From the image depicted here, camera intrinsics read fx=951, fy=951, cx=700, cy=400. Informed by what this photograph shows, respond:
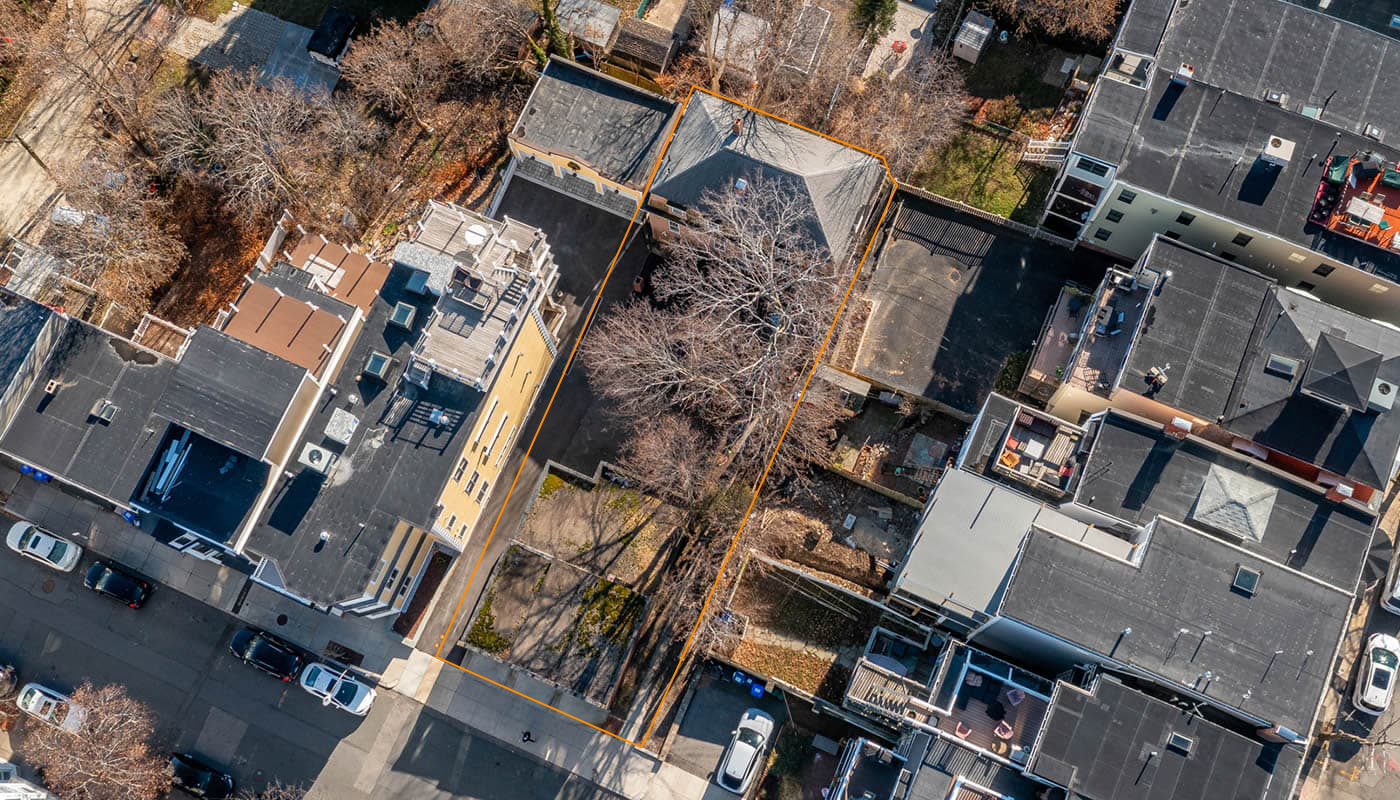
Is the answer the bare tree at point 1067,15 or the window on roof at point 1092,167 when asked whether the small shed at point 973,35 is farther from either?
the window on roof at point 1092,167

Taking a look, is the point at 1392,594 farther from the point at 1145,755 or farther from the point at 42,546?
the point at 42,546

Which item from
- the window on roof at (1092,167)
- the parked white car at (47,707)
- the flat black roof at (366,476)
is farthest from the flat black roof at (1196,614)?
the parked white car at (47,707)

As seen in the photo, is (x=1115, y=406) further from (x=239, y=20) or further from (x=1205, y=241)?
(x=239, y=20)

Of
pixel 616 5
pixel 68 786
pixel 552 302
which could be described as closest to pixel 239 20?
pixel 616 5

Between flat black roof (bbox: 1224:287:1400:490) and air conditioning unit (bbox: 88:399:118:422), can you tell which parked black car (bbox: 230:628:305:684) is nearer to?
air conditioning unit (bbox: 88:399:118:422)

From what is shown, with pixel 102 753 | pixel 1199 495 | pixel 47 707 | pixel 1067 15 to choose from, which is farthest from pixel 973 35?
pixel 47 707

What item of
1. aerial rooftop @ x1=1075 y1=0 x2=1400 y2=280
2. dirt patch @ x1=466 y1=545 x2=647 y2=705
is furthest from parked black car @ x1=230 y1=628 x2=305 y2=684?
aerial rooftop @ x1=1075 y1=0 x2=1400 y2=280

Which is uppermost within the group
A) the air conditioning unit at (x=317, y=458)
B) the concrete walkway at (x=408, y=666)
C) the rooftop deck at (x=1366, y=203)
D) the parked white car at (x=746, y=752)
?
→ the rooftop deck at (x=1366, y=203)
